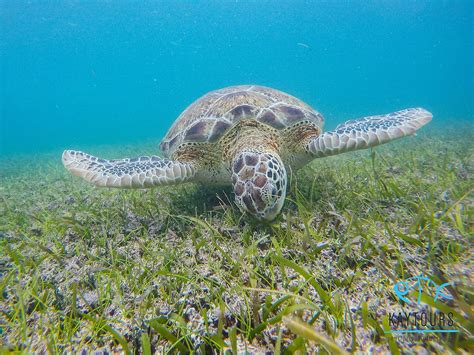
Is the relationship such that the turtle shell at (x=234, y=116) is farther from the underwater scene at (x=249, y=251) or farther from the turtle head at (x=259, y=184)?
the turtle head at (x=259, y=184)

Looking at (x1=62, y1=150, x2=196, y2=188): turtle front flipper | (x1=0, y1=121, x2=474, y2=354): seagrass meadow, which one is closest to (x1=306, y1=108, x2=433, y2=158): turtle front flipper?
(x1=0, y1=121, x2=474, y2=354): seagrass meadow

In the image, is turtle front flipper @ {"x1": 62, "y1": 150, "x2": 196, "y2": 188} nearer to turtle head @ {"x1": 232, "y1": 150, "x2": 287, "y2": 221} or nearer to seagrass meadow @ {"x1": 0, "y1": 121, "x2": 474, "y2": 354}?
seagrass meadow @ {"x1": 0, "y1": 121, "x2": 474, "y2": 354}

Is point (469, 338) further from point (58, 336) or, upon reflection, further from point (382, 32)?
point (382, 32)

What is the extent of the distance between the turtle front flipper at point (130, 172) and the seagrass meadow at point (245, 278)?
0.38m

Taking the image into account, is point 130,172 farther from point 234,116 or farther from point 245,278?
point 245,278

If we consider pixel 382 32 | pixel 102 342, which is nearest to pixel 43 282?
pixel 102 342

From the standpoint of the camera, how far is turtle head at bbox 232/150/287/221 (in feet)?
6.19

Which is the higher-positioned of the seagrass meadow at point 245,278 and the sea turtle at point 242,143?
the sea turtle at point 242,143

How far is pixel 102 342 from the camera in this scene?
1.12 m

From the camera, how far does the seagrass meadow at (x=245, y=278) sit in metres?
1.02

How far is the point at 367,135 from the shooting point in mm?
2385

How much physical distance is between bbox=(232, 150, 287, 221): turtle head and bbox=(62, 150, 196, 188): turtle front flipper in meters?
0.66

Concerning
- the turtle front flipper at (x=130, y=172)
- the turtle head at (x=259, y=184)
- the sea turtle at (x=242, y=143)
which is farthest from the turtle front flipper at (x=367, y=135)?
the turtle front flipper at (x=130, y=172)

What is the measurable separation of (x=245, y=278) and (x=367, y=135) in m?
1.89
